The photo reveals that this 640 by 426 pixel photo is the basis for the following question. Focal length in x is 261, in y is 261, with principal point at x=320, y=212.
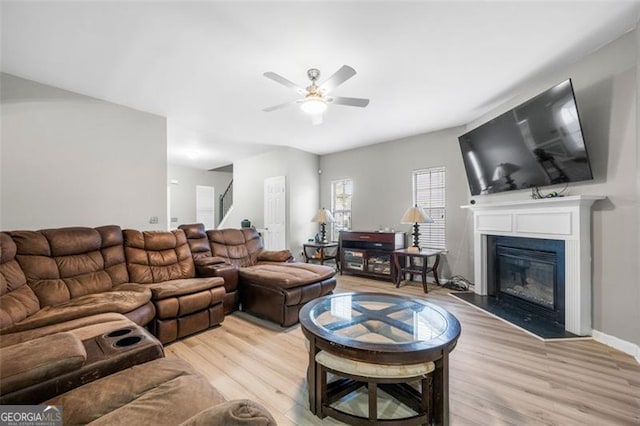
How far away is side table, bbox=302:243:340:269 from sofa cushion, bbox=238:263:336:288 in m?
1.90

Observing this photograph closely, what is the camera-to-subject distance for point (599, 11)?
2.04 m

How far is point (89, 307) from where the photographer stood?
2.09 metres

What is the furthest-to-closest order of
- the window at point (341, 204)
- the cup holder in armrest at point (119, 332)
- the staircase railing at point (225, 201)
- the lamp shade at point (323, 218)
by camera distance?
the staircase railing at point (225, 201) < the window at point (341, 204) < the lamp shade at point (323, 218) < the cup holder in armrest at point (119, 332)

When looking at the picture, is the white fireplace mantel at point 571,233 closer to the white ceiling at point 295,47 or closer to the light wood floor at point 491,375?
the light wood floor at point 491,375

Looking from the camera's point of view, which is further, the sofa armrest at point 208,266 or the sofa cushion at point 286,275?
the sofa armrest at point 208,266

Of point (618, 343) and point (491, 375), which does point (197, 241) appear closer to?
point (491, 375)

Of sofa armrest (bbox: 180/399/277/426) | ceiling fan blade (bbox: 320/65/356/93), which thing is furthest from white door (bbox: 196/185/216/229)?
sofa armrest (bbox: 180/399/277/426)

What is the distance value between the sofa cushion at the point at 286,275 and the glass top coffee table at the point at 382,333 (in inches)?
29.3

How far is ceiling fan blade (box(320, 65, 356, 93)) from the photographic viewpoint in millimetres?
2146

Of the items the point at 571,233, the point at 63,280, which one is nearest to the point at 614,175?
the point at 571,233

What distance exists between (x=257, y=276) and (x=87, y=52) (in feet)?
9.32

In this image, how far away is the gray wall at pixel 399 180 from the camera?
14.7 ft

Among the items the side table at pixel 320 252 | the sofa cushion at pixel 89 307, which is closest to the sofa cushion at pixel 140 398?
the sofa cushion at pixel 89 307

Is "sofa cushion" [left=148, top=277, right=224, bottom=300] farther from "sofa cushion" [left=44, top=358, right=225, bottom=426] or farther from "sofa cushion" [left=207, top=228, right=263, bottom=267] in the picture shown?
"sofa cushion" [left=44, top=358, right=225, bottom=426]
